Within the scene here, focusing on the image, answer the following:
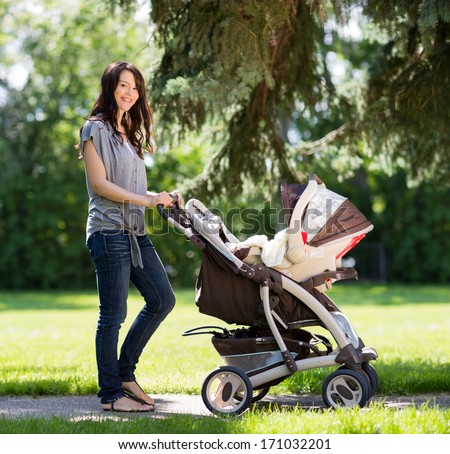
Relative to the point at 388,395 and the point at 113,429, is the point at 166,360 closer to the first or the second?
the point at 388,395

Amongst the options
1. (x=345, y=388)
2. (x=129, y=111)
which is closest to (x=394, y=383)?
(x=345, y=388)

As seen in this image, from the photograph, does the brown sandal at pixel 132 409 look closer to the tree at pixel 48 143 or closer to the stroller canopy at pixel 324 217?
the stroller canopy at pixel 324 217

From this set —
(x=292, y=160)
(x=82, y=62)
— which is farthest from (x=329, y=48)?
(x=292, y=160)

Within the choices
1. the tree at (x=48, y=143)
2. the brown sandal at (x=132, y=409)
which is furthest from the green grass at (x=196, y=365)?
the tree at (x=48, y=143)

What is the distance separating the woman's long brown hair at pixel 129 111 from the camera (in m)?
4.51

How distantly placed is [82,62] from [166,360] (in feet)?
59.5

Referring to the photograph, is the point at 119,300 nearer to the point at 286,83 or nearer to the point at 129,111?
the point at 129,111

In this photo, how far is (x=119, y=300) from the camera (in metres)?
4.45

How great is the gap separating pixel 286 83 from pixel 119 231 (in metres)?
2.87

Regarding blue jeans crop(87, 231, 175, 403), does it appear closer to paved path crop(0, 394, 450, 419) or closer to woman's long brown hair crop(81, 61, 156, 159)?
paved path crop(0, 394, 450, 419)

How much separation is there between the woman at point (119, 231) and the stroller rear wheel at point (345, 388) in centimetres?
100

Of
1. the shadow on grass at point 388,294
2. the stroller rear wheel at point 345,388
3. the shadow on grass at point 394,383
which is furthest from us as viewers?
the shadow on grass at point 388,294

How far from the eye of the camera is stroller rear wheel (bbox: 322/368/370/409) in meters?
4.30
